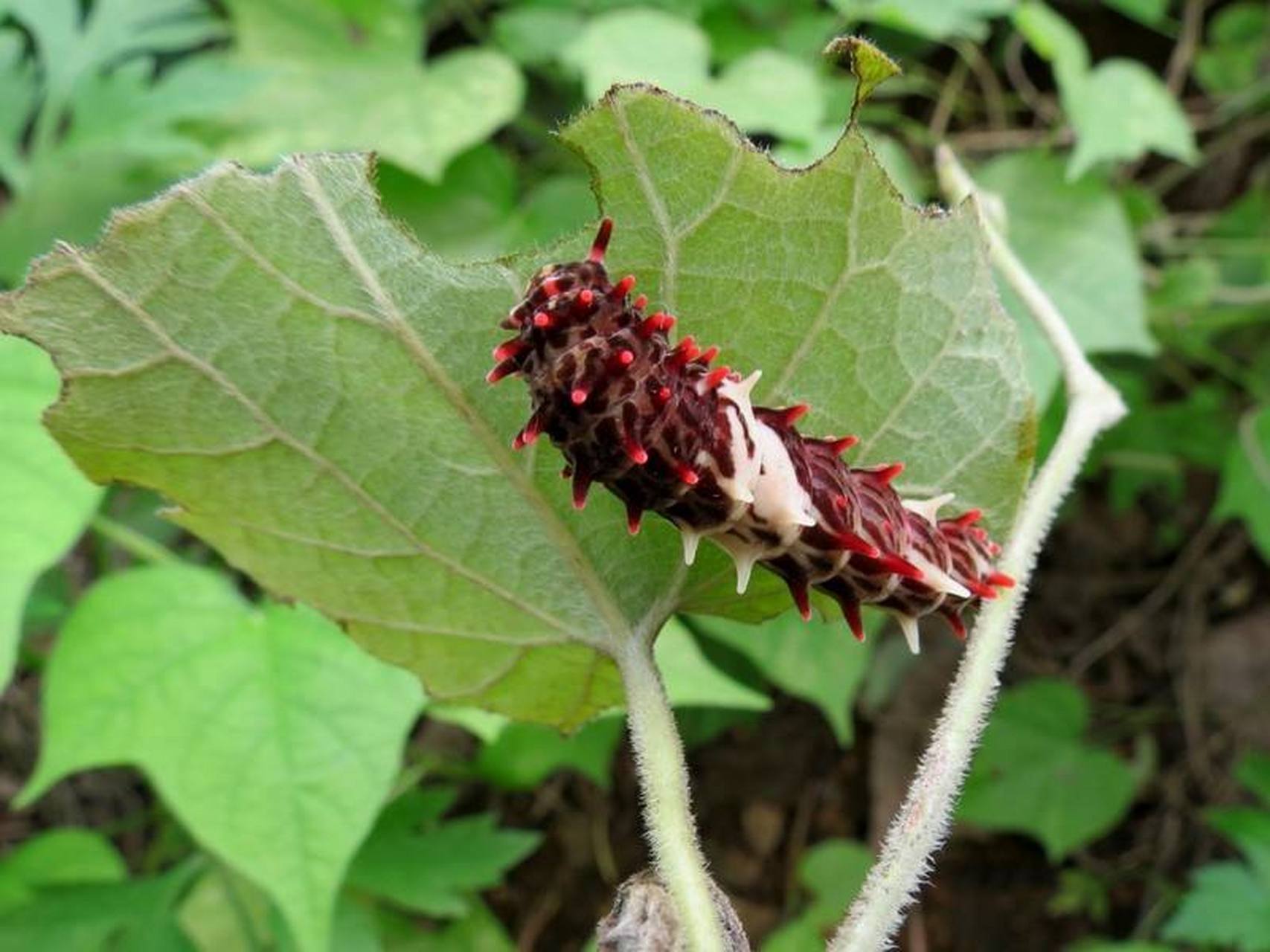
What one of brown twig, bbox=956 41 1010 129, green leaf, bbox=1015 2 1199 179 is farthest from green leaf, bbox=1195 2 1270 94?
green leaf, bbox=1015 2 1199 179

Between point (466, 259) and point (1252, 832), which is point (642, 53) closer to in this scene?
point (466, 259)

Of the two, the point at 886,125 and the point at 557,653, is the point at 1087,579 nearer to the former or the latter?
the point at 886,125

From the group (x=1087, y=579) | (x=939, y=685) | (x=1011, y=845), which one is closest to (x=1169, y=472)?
(x=1087, y=579)

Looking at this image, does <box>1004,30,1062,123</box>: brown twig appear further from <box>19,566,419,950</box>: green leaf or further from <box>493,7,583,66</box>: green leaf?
<box>19,566,419,950</box>: green leaf

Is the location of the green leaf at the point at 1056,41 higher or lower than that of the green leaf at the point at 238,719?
higher

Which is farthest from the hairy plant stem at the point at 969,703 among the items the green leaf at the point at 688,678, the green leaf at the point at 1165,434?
the green leaf at the point at 1165,434

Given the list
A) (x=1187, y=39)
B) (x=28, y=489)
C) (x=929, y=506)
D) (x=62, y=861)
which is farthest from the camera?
(x=1187, y=39)

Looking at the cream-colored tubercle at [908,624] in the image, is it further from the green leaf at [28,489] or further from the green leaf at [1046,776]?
the green leaf at [1046,776]

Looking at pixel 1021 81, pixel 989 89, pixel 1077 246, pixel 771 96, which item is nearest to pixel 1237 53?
pixel 1021 81
